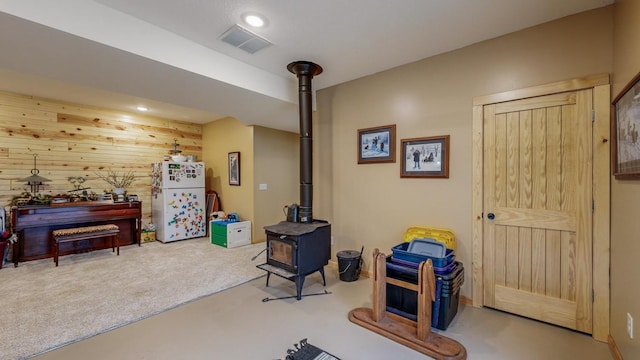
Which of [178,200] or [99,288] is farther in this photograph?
[178,200]

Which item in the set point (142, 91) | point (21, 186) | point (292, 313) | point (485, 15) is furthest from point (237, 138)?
point (485, 15)

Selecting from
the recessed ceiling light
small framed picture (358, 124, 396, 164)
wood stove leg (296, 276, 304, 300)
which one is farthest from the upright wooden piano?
small framed picture (358, 124, 396, 164)

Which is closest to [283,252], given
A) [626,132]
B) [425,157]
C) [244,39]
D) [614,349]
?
[425,157]

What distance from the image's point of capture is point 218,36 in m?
2.45

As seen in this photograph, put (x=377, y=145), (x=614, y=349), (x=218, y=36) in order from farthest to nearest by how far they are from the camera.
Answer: (x=377, y=145), (x=218, y=36), (x=614, y=349)

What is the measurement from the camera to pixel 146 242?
513 centimetres

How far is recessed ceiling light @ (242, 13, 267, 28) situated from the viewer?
84.7 inches

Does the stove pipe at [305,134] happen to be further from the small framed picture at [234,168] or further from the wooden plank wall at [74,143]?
the wooden plank wall at [74,143]

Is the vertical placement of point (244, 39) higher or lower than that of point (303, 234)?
Answer: higher

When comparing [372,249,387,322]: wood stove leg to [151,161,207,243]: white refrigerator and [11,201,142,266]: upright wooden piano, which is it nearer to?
[151,161,207,243]: white refrigerator

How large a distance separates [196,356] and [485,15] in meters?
3.41

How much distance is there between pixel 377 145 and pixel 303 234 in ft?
4.68

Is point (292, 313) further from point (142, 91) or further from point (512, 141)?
point (142, 91)

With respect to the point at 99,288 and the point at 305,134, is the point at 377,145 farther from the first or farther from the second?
the point at 99,288
